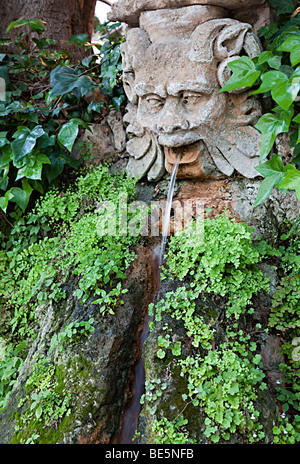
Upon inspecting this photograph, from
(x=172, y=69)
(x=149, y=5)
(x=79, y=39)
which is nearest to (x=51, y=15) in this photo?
(x=79, y=39)

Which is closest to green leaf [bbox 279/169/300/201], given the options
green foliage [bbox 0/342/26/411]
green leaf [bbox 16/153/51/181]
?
green leaf [bbox 16/153/51/181]

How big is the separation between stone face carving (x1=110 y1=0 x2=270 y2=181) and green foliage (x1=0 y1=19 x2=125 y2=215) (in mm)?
488

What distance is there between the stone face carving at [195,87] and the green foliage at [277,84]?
0.19 metres

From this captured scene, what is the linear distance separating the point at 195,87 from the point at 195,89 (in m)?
0.01

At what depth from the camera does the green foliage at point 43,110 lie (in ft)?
10.2

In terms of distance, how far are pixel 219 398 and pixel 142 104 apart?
199cm

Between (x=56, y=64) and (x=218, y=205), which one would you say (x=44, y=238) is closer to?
(x=218, y=205)

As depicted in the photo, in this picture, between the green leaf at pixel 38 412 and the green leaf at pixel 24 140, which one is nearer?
the green leaf at pixel 38 412

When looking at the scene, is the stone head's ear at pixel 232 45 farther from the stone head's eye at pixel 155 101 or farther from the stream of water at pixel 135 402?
the stream of water at pixel 135 402

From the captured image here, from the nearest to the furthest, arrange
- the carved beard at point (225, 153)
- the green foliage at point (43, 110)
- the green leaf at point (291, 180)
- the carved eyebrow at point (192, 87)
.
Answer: the green leaf at point (291, 180) → the carved eyebrow at point (192, 87) → the carved beard at point (225, 153) → the green foliage at point (43, 110)

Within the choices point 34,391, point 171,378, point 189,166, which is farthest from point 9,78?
point 171,378

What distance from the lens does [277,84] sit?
227cm

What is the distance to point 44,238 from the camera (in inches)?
125

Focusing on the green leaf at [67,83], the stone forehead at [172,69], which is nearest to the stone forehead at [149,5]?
the stone forehead at [172,69]
